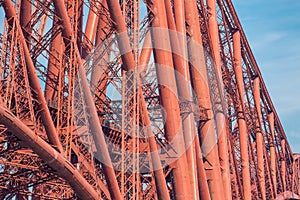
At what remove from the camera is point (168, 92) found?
2266 cm

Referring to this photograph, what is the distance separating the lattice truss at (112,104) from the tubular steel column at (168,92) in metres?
0.03

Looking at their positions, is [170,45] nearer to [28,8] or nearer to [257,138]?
[28,8]

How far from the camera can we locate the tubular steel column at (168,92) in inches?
888

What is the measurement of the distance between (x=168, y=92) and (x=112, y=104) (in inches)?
102

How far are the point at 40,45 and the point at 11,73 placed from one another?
9.75ft

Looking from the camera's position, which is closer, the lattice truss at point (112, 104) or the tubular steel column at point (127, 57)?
the lattice truss at point (112, 104)

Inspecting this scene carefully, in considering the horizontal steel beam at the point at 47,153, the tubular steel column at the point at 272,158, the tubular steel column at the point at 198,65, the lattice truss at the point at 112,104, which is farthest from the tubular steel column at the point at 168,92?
the tubular steel column at the point at 272,158

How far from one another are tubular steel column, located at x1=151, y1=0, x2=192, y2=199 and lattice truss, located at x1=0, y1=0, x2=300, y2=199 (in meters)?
0.03

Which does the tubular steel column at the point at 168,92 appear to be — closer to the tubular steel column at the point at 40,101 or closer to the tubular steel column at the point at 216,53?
the tubular steel column at the point at 216,53

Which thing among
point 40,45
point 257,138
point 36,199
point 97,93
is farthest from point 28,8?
point 257,138

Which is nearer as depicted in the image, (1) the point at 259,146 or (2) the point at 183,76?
(2) the point at 183,76

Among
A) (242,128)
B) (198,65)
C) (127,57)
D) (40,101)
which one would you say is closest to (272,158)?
(242,128)

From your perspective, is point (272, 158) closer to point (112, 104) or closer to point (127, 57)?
point (112, 104)

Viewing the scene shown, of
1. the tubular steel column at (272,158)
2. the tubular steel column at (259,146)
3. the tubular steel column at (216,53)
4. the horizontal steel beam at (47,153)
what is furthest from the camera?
the tubular steel column at (272,158)
